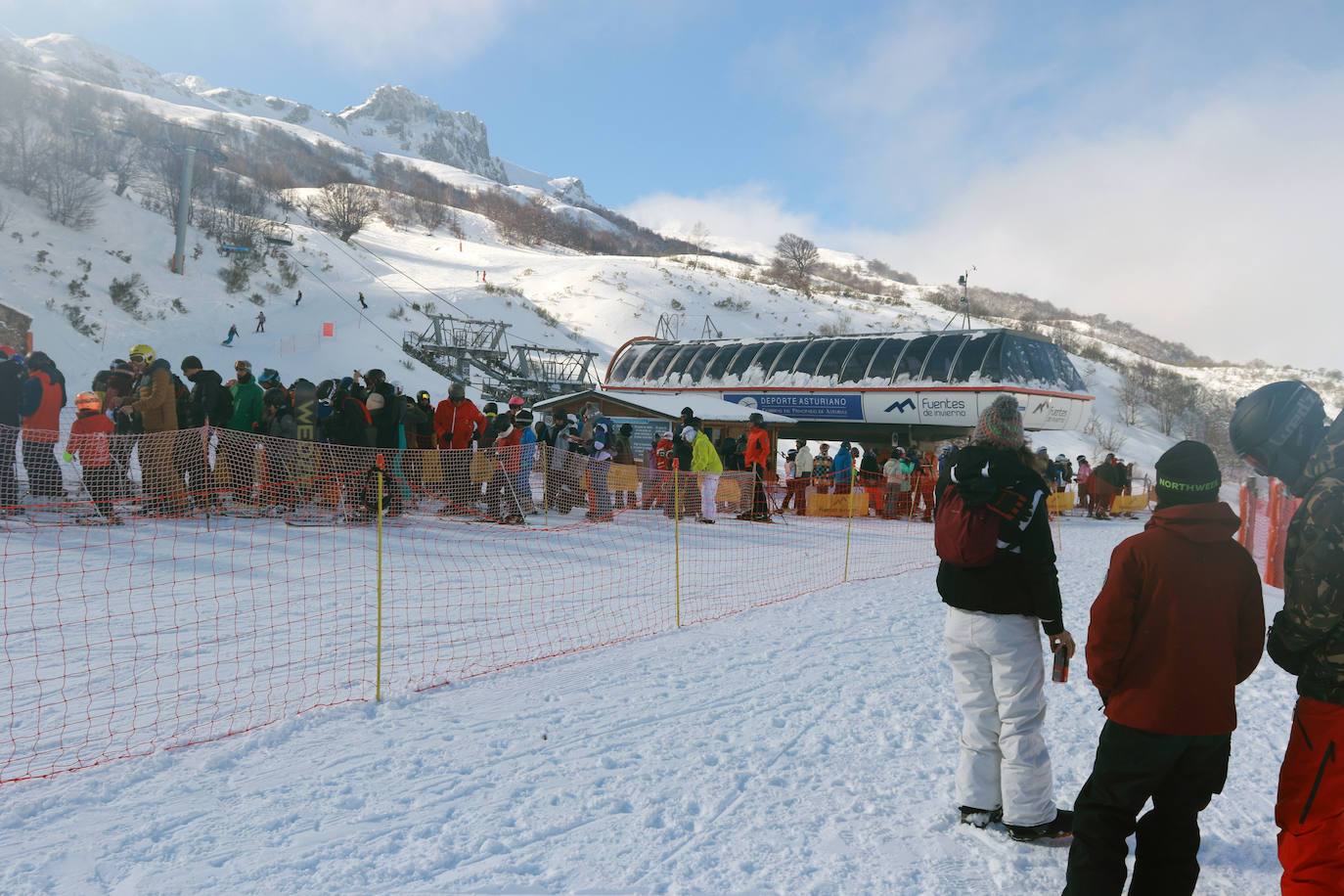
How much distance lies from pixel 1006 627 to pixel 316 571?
6.94m

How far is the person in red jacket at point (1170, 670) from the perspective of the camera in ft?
7.69

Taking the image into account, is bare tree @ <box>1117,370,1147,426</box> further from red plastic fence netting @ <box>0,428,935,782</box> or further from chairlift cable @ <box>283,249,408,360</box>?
red plastic fence netting @ <box>0,428,935,782</box>

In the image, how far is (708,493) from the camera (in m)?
12.7

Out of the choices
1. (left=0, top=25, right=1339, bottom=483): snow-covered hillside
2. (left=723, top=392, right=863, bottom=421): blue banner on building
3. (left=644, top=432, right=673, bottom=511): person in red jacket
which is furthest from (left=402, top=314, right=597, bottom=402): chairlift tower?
(left=644, top=432, right=673, bottom=511): person in red jacket

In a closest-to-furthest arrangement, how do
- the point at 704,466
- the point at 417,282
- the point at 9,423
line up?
the point at 9,423, the point at 704,466, the point at 417,282

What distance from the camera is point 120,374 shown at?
9781mm

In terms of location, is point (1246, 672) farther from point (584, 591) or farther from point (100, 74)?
point (100, 74)

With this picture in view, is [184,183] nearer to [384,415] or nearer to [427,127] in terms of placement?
[384,415]

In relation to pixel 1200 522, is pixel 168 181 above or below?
above

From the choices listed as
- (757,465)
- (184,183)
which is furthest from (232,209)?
(757,465)

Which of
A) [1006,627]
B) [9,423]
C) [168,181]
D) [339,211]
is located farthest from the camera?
[339,211]

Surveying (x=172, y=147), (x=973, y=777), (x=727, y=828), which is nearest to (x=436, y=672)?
(x=727, y=828)

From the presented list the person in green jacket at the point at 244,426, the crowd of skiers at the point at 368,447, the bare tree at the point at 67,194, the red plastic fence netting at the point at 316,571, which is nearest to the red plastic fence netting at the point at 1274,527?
the crowd of skiers at the point at 368,447

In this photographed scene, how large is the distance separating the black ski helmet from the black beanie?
129 millimetres
